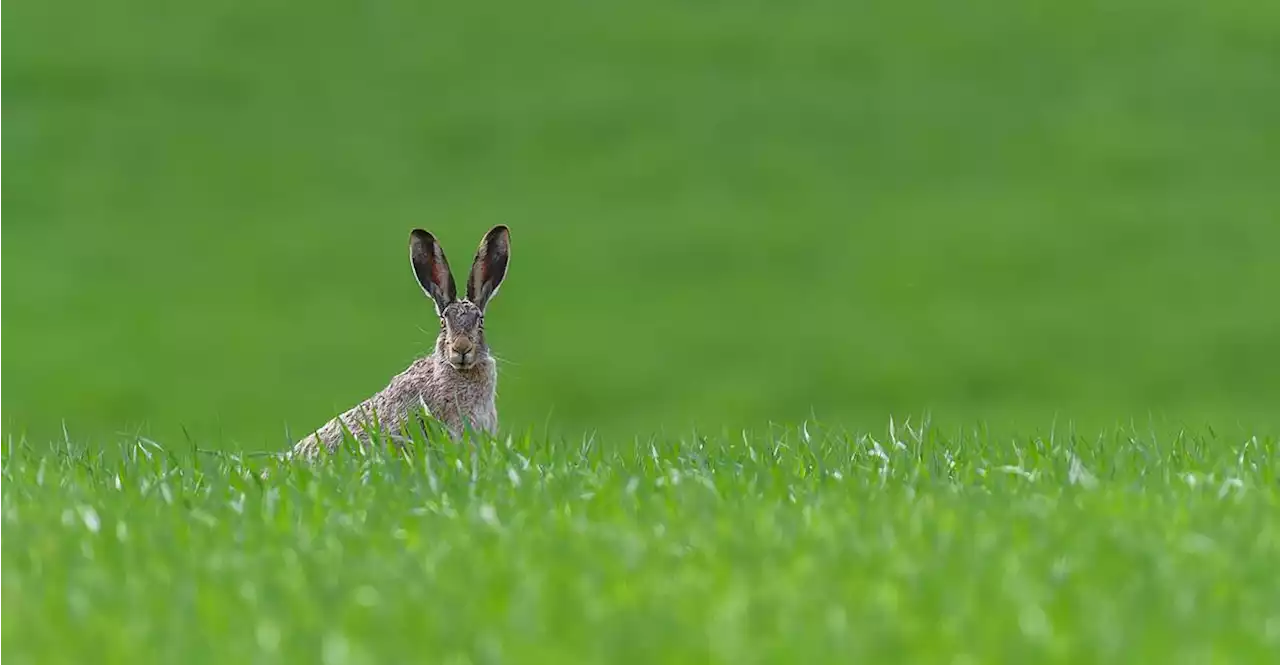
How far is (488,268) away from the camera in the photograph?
8.67 metres

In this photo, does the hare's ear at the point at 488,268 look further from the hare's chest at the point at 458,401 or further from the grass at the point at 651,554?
the grass at the point at 651,554

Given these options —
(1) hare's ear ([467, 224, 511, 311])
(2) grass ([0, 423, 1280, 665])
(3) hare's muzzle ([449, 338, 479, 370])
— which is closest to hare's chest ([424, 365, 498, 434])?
(3) hare's muzzle ([449, 338, 479, 370])

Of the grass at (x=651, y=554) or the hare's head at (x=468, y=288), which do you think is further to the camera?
the hare's head at (x=468, y=288)

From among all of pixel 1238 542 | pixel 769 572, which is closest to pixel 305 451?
pixel 769 572

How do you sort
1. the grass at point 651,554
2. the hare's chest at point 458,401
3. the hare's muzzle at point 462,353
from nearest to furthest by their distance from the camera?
the grass at point 651,554, the hare's muzzle at point 462,353, the hare's chest at point 458,401

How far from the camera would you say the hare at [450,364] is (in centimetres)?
857

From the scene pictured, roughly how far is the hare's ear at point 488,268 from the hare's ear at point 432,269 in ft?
0.31

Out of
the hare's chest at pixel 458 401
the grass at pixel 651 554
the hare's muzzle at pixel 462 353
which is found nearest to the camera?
the grass at pixel 651 554

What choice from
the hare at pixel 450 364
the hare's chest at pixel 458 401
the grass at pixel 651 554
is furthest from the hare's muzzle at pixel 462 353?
the grass at pixel 651 554

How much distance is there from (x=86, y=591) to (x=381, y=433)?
124 inches

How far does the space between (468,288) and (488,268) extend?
0.13 meters

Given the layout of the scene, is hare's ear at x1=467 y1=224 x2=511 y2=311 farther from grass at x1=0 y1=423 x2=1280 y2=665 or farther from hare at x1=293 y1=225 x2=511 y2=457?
grass at x1=0 y1=423 x2=1280 y2=665

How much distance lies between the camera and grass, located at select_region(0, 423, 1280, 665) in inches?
184

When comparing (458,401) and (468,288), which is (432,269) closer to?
(468,288)
